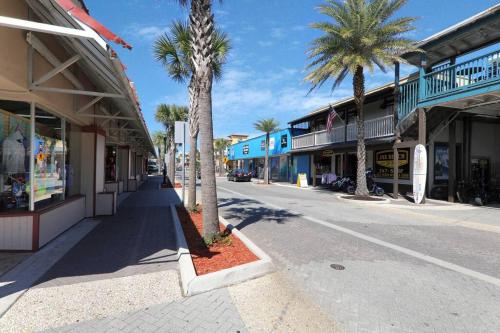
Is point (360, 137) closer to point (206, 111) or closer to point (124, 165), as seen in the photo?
point (206, 111)

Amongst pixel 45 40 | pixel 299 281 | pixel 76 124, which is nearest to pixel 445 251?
pixel 299 281

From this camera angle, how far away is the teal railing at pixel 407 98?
15.6 meters

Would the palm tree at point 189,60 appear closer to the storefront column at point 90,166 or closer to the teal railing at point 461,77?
the storefront column at point 90,166

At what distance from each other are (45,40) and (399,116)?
1626cm

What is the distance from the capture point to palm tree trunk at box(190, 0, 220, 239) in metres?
6.27

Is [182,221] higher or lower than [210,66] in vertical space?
lower

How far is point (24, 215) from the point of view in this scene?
5.70 metres

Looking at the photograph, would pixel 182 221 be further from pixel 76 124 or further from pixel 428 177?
pixel 428 177

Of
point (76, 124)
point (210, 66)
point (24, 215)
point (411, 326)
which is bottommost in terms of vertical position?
point (411, 326)

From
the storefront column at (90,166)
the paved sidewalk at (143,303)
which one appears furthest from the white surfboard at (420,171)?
the storefront column at (90,166)

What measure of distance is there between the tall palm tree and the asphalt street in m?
1.33

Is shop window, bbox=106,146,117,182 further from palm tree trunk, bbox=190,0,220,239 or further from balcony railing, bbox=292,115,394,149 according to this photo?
balcony railing, bbox=292,115,394,149

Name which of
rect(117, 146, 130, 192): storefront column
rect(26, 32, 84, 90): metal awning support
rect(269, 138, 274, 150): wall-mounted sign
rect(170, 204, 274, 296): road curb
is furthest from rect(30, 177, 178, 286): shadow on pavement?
rect(269, 138, 274, 150): wall-mounted sign

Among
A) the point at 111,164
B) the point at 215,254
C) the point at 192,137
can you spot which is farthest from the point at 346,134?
the point at 215,254
